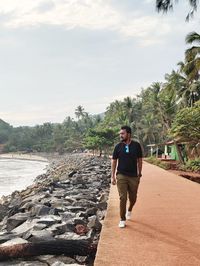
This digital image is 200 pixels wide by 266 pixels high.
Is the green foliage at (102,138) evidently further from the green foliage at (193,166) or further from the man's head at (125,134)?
the man's head at (125,134)

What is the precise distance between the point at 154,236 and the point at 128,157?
123 cm

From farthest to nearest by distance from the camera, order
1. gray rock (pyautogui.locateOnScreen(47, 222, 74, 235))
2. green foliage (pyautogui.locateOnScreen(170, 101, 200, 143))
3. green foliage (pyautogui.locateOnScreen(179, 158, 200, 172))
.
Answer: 1. green foliage (pyautogui.locateOnScreen(179, 158, 200, 172))
2. green foliage (pyautogui.locateOnScreen(170, 101, 200, 143))
3. gray rock (pyautogui.locateOnScreen(47, 222, 74, 235))

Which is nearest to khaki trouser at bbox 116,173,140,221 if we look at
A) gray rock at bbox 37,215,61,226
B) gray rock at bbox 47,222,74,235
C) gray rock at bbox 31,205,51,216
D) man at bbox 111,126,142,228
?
man at bbox 111,126,142,228

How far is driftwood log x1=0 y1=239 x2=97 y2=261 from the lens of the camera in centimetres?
568

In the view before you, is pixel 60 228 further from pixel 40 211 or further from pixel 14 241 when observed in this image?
pixel 40 211

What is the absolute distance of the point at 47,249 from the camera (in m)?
5.77

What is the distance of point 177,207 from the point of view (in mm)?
7875

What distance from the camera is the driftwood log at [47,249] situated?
5.68 metres

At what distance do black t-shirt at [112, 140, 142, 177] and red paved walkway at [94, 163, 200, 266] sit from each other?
0.87m

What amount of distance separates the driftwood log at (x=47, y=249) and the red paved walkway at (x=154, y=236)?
381 mm

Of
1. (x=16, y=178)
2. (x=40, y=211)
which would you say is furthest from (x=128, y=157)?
(x=16, y=178)

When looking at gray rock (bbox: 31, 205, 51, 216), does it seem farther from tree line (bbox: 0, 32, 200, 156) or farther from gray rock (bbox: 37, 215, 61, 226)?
tree line (bbox: 0, 32, 200, 156)

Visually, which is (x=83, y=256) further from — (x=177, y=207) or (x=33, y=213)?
(x=33, y=213)

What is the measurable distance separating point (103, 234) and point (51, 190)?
9185mm
